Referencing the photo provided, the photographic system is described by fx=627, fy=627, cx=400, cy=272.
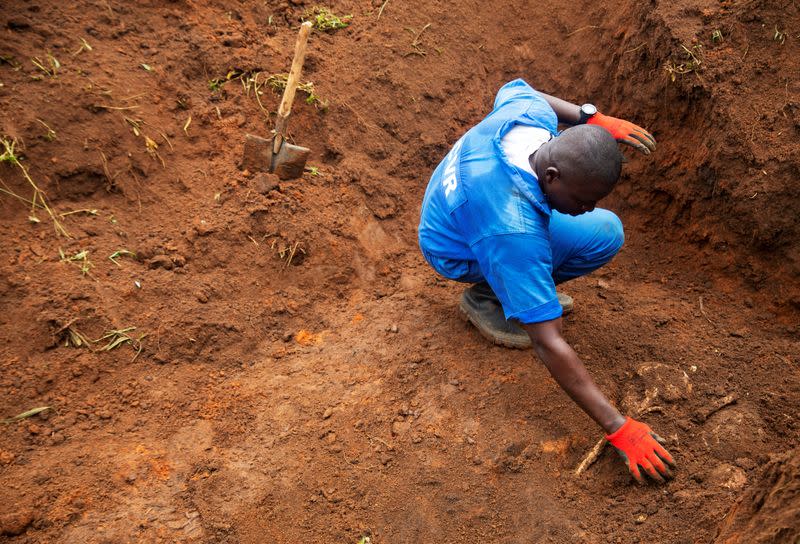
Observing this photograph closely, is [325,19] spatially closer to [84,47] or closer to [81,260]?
[84,47]

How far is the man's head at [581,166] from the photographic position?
2236 mm

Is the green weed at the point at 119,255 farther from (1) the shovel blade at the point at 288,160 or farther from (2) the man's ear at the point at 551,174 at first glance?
(2) the man's ear at the point at 551,174

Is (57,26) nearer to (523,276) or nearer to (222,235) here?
(222,235)

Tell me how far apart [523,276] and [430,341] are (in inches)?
39.1

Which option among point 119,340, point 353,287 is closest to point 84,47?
point 119,340

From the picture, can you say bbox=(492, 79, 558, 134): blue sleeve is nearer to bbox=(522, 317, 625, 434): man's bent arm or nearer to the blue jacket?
the blue jacket

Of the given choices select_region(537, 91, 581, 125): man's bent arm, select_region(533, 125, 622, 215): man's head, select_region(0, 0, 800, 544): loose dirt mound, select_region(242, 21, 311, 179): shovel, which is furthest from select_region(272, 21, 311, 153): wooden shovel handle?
select_region(533, 125, 622, 215): man's head

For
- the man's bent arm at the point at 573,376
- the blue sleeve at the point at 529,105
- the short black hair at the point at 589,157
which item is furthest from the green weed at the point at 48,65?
the man's bent arm at the point at 573,376

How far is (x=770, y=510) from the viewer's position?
174cm

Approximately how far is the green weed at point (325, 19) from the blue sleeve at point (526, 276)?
9.07 feet

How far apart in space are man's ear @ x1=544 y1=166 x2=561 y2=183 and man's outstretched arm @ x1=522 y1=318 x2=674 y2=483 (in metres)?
0.52

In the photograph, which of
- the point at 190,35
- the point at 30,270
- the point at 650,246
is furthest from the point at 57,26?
the point at 650,246

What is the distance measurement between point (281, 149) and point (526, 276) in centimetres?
203

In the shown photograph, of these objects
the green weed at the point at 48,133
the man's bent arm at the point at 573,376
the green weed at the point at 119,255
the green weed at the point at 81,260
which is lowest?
the green weed at the point at 81,260
